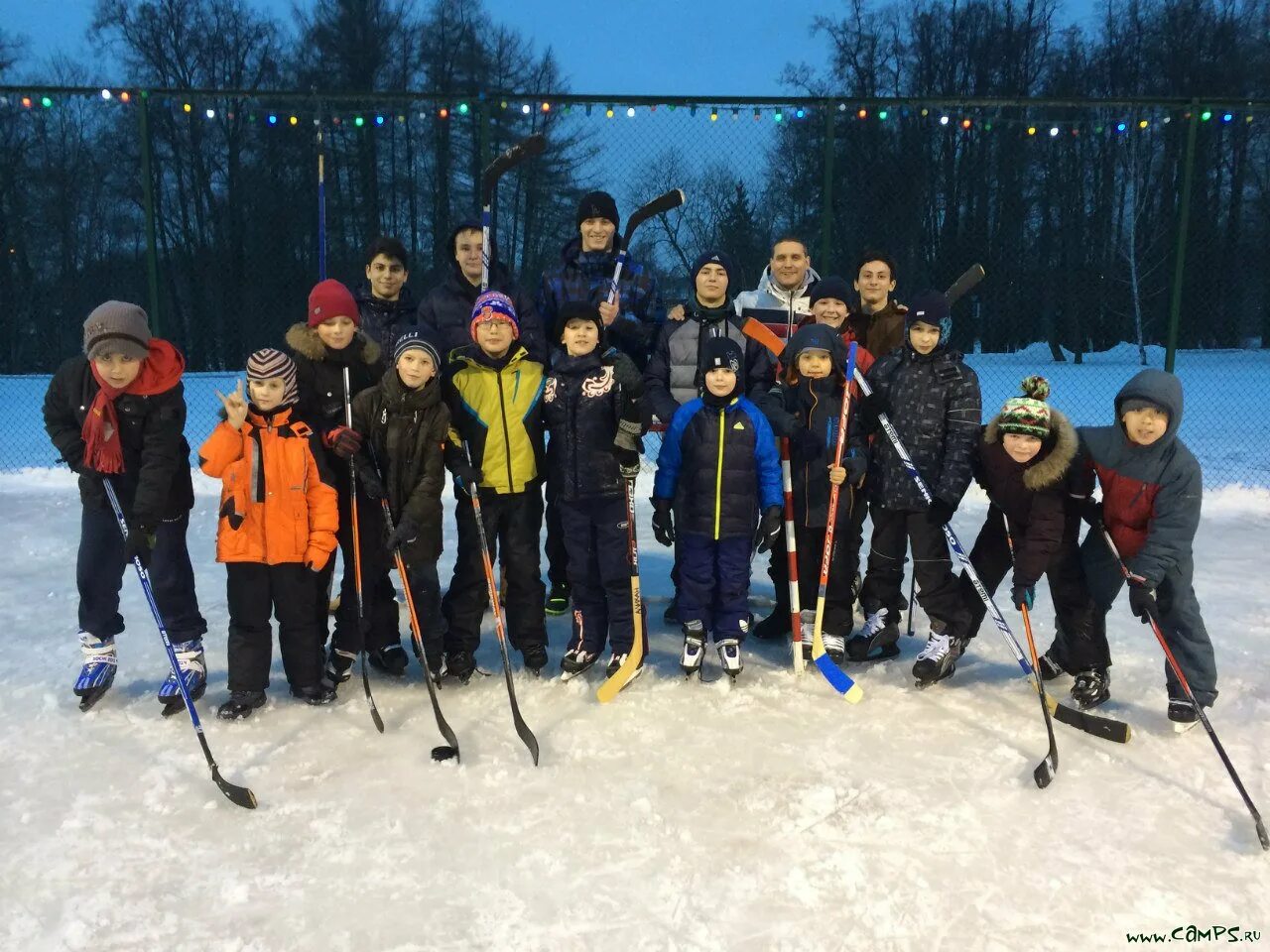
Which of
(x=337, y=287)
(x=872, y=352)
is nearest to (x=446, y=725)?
(x=337, y=287)

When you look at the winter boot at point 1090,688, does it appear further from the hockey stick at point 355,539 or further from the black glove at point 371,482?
the black glove at point 371,482

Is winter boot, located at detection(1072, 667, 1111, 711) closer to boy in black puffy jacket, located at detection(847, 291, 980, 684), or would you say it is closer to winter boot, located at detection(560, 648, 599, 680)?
boy in black puffy jacket, located at detection(847, 291, 980, 684)

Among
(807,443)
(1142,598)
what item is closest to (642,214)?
(807,443)

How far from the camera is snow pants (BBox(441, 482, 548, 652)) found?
11.6 ft

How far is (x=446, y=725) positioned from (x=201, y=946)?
995 millimetres

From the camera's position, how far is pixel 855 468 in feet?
11.5

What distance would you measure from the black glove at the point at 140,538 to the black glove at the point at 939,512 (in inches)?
116

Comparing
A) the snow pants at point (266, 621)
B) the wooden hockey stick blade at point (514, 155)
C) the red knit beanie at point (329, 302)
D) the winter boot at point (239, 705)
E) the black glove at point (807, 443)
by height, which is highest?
the wooden hockey stick blade at point (514, 155)

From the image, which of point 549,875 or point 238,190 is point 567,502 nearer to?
point 549,875

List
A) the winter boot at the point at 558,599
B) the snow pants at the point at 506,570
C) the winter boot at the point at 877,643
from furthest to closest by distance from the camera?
1. the winter boot at the point at 558,599
2. the winter boot at the point at 877,643
3. the snow pants at the point at 506,570

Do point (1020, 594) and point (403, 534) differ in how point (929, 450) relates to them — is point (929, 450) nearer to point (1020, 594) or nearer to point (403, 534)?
point (1020, 594)

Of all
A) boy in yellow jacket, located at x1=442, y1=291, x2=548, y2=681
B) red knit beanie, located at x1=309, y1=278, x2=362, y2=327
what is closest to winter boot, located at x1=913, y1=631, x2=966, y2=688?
boy in yellow jacket, located at x1=442, y1=291, x2=548, y2=681

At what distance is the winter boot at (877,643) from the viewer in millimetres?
3816

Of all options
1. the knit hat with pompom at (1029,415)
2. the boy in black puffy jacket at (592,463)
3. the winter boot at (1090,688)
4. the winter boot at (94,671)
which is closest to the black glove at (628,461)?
the boy in black puffy jacket at (592,463)
